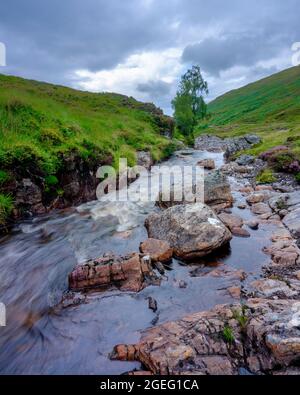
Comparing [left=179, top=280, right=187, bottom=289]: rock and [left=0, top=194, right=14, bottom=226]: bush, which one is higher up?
[left=0, top=194, right=14, bottom=226]: bush

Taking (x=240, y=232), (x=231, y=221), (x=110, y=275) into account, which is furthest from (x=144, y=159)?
(x=110, y=275)

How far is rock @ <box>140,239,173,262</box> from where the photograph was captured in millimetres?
8078

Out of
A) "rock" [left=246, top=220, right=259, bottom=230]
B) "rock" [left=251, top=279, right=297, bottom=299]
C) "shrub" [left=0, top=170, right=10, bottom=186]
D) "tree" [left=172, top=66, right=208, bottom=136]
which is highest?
"tree" [left=172, top=66, right=208, bottom=136]

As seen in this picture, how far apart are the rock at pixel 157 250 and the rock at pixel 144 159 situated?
15364mm

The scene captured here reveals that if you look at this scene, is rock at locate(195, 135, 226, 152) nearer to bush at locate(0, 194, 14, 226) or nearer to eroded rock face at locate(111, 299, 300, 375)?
bush at locate(0, 194, 14, 226)

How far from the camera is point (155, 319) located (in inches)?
232

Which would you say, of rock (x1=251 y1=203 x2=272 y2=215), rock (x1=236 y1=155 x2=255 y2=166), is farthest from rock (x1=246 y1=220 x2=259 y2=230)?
rock (x1=236 y1=155 x2=255 y2=166)

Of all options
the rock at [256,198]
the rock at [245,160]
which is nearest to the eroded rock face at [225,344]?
the rock at [256,198]

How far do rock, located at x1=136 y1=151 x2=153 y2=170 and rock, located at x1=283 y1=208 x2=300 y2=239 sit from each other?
14.7 metres

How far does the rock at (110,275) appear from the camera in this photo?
689cm

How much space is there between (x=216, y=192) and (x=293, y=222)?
399 cm

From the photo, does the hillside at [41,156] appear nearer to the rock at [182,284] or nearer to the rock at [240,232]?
the rock at [182,284]

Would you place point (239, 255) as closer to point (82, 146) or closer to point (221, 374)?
point (221, 374)

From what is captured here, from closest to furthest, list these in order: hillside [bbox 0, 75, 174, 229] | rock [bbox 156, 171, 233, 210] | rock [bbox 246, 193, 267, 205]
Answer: hillside [bbox 0, 75, 174, 229] → rock [bbox 156, 171, 233, 210] → rock [bbox 246, 193, 267, 205]
